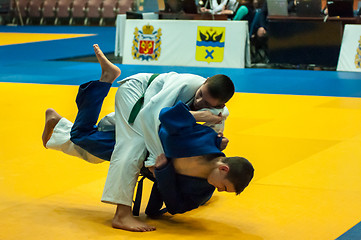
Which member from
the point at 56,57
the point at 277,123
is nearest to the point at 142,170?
the point at 277,123

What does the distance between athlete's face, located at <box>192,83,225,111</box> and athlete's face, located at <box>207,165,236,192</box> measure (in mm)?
426

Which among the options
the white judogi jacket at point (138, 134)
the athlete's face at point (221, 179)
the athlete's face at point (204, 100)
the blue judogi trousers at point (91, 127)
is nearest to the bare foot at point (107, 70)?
the blue judogi trousers at point (91, 127)

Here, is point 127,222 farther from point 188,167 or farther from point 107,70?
point 107,70

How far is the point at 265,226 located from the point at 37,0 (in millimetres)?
24694

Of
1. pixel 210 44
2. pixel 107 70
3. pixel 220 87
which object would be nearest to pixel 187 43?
pixel 210 44

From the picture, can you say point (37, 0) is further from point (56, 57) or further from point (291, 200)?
point (291, 200)

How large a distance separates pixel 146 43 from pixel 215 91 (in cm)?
934

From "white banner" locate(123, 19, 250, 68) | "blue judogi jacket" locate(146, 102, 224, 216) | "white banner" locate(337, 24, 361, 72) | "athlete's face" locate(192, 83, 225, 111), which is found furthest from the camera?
"white banner" locate(123, 19, 250, 68)

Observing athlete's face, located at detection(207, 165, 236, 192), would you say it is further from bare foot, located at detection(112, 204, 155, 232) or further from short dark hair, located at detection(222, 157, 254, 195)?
bare foot, located at detection(112, 204, 155, 232)

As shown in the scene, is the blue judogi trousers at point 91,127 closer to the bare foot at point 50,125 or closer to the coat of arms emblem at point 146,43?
the bare foot at point 50,125

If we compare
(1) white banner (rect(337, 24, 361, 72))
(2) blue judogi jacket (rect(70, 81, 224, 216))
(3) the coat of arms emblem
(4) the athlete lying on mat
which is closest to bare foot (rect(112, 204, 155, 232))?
(4) the athlete lying on mat

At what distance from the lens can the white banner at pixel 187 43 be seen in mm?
12141

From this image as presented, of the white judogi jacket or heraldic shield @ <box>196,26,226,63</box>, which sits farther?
heraldic shield @ <box>196,26,226,63</box>

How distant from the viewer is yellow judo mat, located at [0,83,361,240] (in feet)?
12.4
